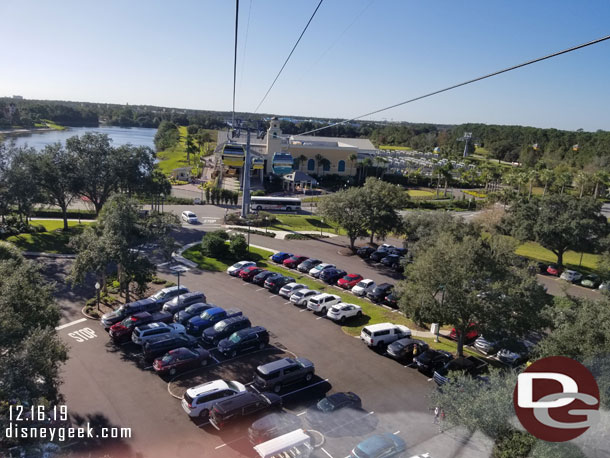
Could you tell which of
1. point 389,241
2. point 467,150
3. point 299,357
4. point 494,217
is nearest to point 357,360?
A: point 299,357

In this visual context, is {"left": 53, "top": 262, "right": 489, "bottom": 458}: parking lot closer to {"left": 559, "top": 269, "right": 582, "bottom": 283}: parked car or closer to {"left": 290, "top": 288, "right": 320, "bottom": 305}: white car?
{"left": 290, "top": 288, "right": 320, "bottom": 305}: white car

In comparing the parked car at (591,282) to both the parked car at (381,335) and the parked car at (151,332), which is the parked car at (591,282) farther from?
the parked car at (151,332)

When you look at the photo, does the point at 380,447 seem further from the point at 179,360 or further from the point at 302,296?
the point at 302,296

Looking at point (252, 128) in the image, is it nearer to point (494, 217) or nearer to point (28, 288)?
point (494, 217)

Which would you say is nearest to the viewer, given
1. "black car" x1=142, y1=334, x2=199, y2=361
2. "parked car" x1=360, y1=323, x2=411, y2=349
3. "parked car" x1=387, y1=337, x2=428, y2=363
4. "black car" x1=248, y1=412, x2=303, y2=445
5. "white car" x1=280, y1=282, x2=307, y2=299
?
"black car" x1=248, y1=412, x2=303, y2=445

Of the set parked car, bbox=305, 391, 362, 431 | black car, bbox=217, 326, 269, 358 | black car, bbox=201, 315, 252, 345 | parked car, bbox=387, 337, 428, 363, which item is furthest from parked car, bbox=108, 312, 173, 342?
parked car, bbox=387, 337, 428, 363
